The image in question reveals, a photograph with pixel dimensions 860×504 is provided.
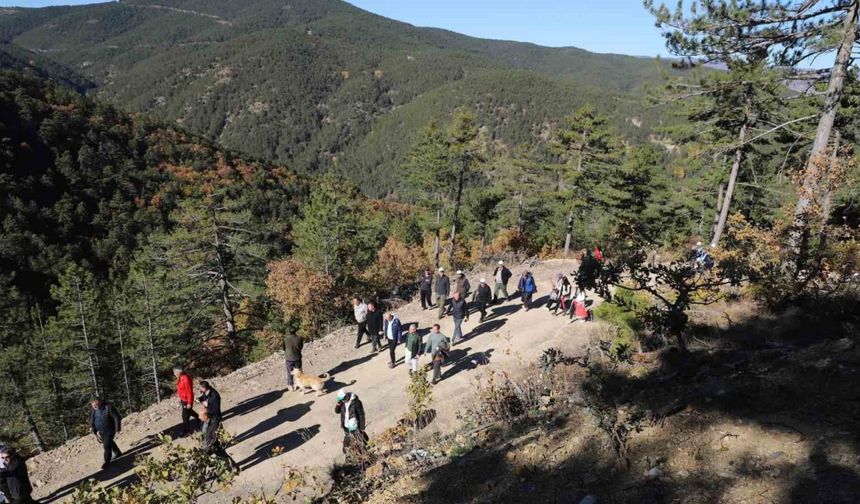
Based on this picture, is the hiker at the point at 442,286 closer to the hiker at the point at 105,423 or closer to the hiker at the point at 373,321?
the hiker at the point at 373,321

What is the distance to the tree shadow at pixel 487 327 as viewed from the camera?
14.0 meters

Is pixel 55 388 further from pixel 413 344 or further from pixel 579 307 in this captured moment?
pixel 579 307

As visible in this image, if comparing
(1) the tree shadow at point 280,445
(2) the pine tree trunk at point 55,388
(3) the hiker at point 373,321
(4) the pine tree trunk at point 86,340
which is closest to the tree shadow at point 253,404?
(1) the tree shadow at point 280,445

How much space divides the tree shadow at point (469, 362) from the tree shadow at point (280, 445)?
3.45m

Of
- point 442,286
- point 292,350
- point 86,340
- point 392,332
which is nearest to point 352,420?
point 292,350

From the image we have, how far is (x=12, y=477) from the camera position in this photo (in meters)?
7.29

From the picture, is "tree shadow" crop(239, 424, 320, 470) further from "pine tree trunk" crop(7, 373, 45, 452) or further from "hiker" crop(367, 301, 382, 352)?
"pine tree trunk" crop(7, 373, 45, 452)

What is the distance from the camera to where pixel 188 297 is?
21.5 m

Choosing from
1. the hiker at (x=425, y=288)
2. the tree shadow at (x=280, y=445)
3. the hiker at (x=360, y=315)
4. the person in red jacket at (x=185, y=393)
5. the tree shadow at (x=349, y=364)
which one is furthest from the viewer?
the hiker at (x=425, y=288)

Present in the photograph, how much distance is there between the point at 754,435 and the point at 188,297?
2206cm

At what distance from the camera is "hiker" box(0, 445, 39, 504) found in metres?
7.19

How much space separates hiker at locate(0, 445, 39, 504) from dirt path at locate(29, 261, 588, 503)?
171cm

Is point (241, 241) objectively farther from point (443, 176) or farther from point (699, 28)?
point (699, 28)

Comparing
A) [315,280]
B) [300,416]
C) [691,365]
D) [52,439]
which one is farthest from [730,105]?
[52,439]
